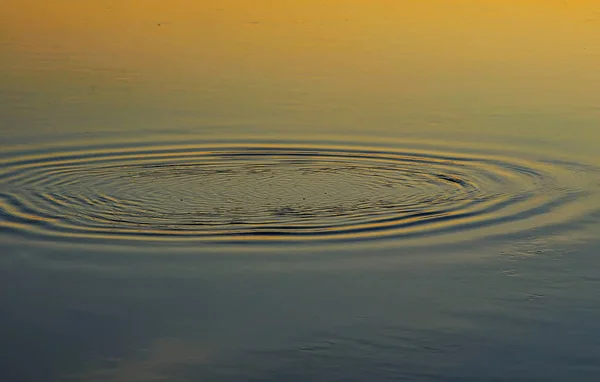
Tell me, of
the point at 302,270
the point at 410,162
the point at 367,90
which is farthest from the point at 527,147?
the point at 302,270

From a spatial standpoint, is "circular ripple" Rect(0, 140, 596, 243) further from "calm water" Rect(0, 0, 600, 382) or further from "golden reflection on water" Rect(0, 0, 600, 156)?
"golden reflection on water" Rect(0, 0, 600, 156)

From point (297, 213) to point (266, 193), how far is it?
888mm

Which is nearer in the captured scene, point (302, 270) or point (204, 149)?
point (302, 270)

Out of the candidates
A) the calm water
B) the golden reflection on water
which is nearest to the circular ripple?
the calm water

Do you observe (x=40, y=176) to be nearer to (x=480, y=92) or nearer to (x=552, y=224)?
(x=552, y=224)

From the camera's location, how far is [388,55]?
73.4ft

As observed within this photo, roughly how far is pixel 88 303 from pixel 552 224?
4816 millimetres

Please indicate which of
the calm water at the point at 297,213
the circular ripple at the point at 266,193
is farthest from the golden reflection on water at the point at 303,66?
the circular ripple at the point at 266,193

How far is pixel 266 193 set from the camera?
12336 millimetres

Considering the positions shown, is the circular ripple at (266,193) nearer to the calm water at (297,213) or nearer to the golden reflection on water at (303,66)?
the calm water at (297,213)

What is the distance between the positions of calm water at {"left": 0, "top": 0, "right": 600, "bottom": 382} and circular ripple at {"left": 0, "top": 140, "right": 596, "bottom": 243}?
0.13 ft

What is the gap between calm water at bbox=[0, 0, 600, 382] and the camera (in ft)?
26.8

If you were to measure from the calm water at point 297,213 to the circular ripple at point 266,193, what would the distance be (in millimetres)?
41

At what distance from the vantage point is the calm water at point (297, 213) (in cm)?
816
